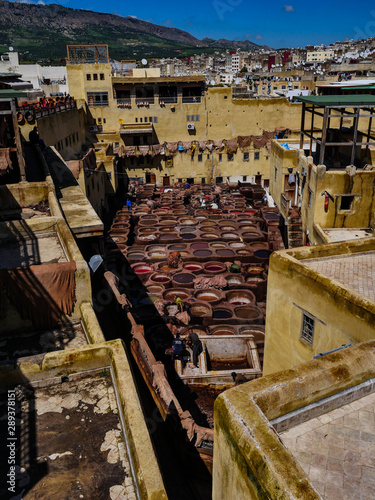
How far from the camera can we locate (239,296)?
24.4 metres

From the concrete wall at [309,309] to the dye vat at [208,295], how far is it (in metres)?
9.99

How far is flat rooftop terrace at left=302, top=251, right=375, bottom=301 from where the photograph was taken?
36.8 feet

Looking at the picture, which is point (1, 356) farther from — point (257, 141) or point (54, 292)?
point (257, 141)

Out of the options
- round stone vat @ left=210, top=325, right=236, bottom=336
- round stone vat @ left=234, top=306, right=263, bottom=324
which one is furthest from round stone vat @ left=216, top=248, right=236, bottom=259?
round stone vat @ left=210, top=325, right=236, bottom=336

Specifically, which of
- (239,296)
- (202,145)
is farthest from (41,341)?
(202,145)

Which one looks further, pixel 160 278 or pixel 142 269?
pixel 142 269

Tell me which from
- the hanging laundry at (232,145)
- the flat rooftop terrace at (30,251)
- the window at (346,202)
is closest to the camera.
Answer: the flat rooftop terrace at (30,251)

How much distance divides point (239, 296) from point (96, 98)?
36.2 metres

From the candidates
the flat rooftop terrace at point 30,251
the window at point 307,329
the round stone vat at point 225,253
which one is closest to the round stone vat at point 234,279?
the round stone vat at point 225,253

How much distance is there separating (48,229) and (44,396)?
25.9 feet

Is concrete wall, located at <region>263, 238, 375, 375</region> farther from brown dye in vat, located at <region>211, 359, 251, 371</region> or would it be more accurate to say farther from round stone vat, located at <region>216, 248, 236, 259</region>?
round stone vat, located at <region>216, 248, 236, 259</region>

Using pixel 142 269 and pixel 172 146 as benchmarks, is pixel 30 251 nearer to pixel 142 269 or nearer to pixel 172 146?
pixel 142 269

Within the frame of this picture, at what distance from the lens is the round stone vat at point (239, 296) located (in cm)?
2411

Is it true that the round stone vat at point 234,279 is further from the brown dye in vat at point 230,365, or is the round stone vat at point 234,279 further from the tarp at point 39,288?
the tarp at point 39,288
